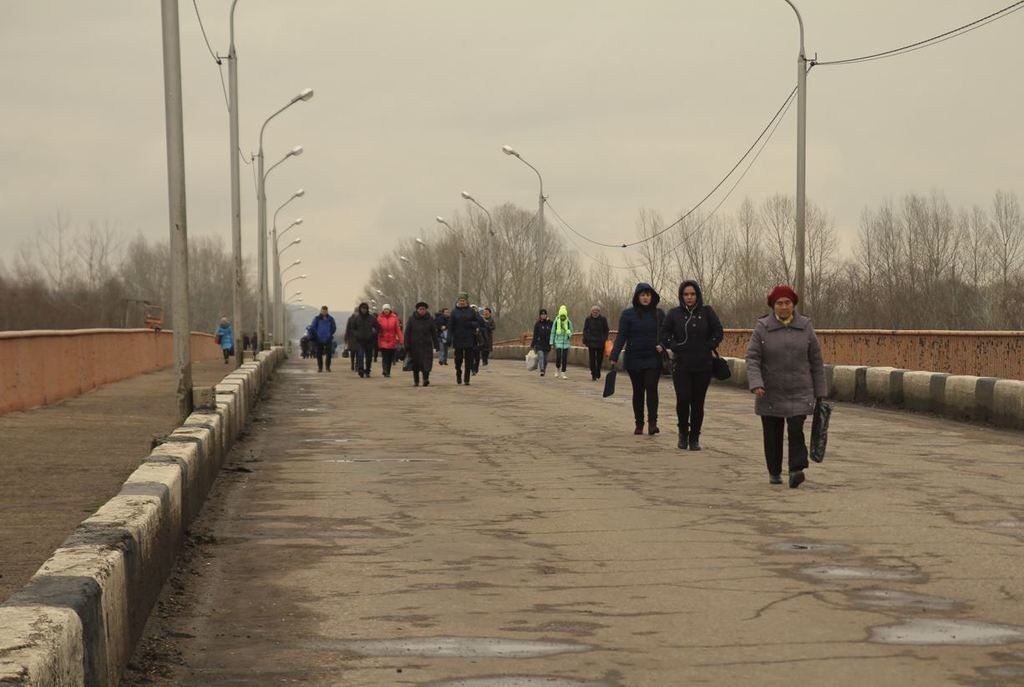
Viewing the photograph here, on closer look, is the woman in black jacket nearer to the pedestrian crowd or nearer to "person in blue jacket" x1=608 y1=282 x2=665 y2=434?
the pedestrian crowd

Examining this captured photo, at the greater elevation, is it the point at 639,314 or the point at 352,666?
the point at 639,314

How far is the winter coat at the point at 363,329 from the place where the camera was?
3638 centimetres

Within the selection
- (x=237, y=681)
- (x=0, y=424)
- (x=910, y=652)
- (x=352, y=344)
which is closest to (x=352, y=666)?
→ (x=237, y=681)

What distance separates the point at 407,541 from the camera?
993cm

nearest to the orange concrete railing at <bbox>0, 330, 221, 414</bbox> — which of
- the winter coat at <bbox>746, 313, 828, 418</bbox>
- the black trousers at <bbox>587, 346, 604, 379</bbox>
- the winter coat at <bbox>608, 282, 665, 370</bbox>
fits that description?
the winter coat at <bbox>608, 282, 665, 370</bbox>

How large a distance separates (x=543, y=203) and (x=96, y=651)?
2288 inches

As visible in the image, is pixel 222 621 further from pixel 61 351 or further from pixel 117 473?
pixel 61 351

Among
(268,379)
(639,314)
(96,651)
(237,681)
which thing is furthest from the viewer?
(268,379)

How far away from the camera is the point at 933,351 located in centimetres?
2456

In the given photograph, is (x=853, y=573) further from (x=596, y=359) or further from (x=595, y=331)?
(x=596, y=359)

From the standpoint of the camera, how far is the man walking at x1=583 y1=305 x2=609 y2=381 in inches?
1346

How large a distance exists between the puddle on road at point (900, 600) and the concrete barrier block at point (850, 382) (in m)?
17.9

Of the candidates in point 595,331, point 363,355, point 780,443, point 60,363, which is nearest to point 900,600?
point 780,443

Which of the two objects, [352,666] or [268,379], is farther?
[268,379]
